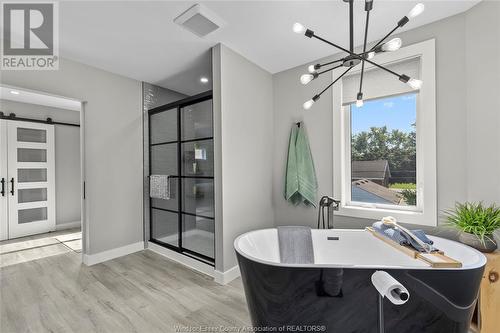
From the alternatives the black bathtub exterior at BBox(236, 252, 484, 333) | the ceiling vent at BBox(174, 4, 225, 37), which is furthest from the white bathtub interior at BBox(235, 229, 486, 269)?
the ceiling vent at BBox(174, 4, 225, 37)

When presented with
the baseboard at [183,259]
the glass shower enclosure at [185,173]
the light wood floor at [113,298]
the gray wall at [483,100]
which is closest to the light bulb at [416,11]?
the gray wall at [483,100]

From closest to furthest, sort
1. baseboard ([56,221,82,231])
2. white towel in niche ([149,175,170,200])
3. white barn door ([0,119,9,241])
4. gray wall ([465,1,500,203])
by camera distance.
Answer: gray wall ([465,1,500,203])
white towel in niche ([149,175,170,200])
white barn door ([0,119,9,241])
baseboard ([56,221,82,231])

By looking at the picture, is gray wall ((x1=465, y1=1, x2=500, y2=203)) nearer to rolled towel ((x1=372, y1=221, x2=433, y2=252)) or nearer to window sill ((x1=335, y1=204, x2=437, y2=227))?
window sill ((x1=335, y1=204, x2=437, y2=227))

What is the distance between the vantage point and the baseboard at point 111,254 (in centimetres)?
277

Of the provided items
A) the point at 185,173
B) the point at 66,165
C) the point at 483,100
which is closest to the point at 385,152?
the point at 483,100

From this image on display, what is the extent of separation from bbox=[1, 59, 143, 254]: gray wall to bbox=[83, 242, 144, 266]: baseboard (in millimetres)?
56

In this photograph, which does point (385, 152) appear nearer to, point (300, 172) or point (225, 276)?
point (300, 172)

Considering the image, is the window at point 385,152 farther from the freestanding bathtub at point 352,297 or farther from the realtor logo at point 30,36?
the realtor logo at point 30,36

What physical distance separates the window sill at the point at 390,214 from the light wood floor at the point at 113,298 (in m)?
1.40

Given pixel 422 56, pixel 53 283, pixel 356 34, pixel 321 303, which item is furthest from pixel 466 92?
pixel 53 283

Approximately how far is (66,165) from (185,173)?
3.13m

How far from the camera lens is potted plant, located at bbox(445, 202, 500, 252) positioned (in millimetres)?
1566

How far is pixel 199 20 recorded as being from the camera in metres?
1.96

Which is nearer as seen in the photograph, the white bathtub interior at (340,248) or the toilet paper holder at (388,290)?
the toilet paper holder at (388,290)
